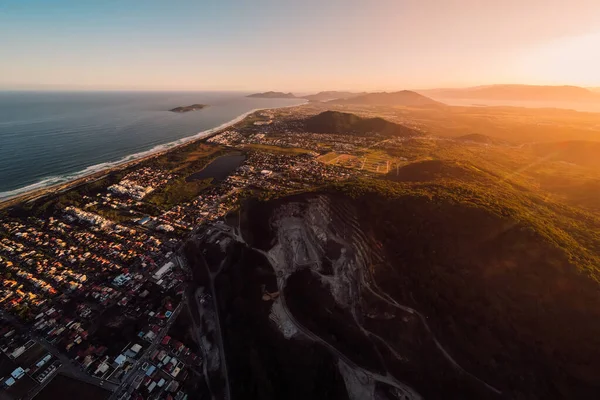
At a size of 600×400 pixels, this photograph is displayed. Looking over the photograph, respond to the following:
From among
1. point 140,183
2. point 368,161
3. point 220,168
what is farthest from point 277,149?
point 140,183

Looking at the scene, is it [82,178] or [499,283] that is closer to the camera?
[499,283]

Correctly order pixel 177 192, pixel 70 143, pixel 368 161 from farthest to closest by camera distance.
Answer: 1. pixel 70 143
2. pixel 368 161
3. pixel 177 192

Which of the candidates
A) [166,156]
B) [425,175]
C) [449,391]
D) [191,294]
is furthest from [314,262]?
[166,156]

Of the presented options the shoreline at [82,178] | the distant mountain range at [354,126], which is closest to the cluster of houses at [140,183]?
the shoreline at [82,178]

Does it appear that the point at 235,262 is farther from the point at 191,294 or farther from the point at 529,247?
the point at 529,247

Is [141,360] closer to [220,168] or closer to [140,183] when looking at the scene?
[140,183]

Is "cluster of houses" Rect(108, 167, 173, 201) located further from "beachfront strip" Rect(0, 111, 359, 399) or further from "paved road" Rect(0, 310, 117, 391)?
"paved road" Rect(0, 310, 117, 391)

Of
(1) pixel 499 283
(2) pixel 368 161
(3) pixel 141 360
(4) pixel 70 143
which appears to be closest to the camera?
(3) pixel 141 360
